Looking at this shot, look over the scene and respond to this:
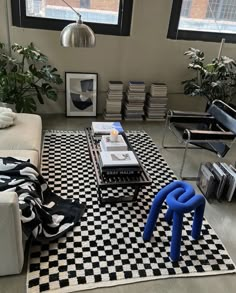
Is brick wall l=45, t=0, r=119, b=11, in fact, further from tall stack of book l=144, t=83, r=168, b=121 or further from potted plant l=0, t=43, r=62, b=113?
tall stack of book l=144, t=83, r=168, b=121

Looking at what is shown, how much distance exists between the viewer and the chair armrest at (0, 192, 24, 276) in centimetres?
130

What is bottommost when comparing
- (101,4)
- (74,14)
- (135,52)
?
(135,52)

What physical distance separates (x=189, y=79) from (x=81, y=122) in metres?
1.84

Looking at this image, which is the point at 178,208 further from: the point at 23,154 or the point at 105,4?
the point at 105,4

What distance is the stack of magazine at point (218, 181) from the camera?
2238mm

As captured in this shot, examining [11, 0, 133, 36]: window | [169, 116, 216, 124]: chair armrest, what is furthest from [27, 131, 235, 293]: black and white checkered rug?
[11, 0, 133, 36]: window

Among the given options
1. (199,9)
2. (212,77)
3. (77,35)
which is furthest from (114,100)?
(199,9)

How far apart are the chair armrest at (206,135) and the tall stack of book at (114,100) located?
154 cm

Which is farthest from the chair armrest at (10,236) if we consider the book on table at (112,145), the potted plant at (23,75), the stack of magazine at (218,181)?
the potted plant at (23,75)

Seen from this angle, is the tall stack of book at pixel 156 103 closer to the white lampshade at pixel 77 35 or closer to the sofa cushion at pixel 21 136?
the white lampshade at pixel 77 35

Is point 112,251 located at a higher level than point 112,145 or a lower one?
lower

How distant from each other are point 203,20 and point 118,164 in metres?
2.94

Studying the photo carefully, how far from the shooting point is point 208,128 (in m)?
3.04

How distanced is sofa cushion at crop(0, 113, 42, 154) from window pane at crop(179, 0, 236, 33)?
105 inches
